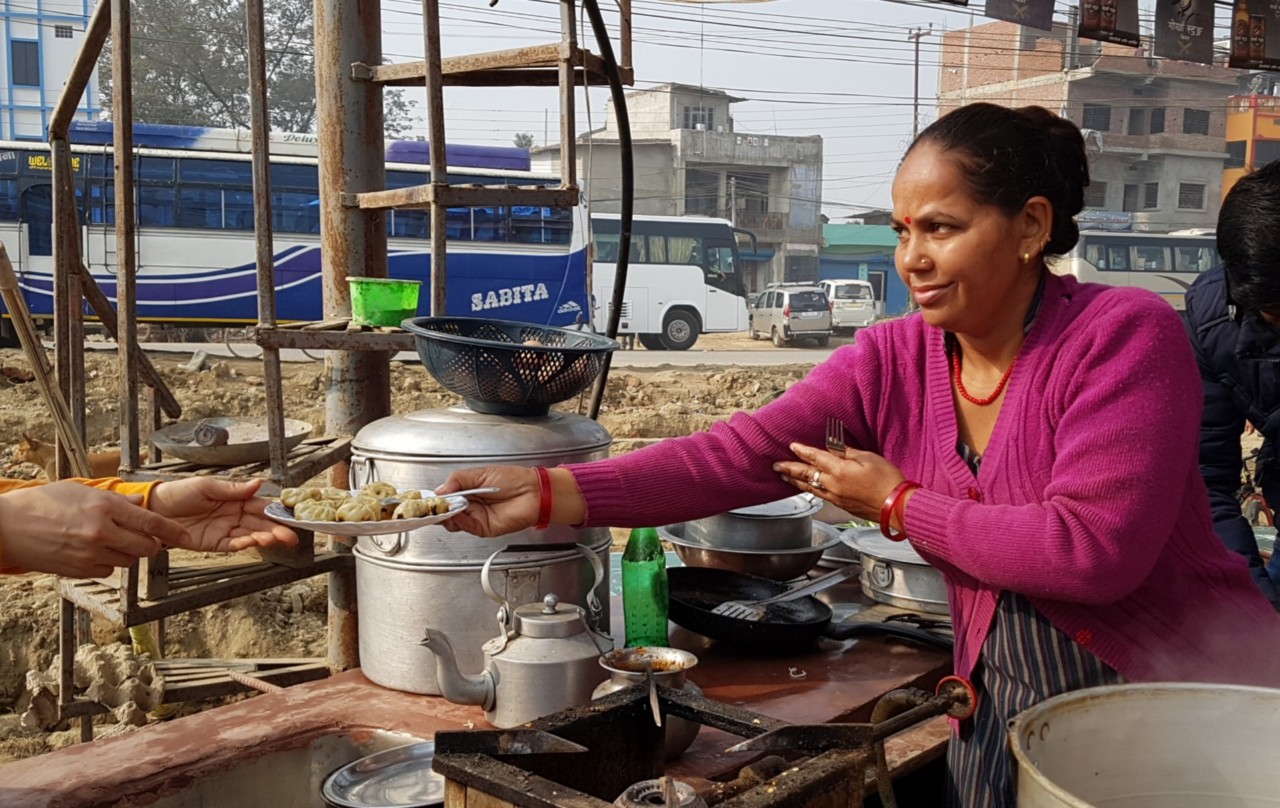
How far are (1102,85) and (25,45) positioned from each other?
33778mm

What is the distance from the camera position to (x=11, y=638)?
6422 millimetres

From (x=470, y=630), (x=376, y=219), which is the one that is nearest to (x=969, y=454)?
(x=470, y=630)

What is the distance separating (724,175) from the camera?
39969 millimetres

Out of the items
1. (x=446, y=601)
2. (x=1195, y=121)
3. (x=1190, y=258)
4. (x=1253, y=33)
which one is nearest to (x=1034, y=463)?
(x=446, y=601)

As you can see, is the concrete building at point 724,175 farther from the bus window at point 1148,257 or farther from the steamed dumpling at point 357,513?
the steamed dumpling at point 357,513

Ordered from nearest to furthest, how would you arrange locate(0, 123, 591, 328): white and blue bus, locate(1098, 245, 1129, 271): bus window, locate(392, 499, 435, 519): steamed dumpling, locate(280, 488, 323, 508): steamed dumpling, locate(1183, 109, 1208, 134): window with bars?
locate(392, 499, 435, 519): steamed dumpling → locate(280, 488, 323, 508): steamed dumpling → locate(0, 123, 591, 328): white and blue bus → locate(1098, 245, 1129, 271): bus window → locate(1183, 109, 1208, 134): window with bars

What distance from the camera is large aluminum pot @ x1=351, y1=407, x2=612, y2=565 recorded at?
7.74 ft

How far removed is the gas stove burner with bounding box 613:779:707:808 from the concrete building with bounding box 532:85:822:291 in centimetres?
3651

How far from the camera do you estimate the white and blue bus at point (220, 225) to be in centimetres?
1664

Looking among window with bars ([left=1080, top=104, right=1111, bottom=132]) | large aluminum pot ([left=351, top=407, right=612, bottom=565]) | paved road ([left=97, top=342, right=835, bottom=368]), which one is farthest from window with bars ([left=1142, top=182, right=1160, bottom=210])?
large aluminum pot ([left=351, top=407, right=612, bottom=565])

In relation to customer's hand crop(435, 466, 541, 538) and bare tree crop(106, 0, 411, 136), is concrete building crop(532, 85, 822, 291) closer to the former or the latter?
bare tree crop(106, 0, 411, 136)

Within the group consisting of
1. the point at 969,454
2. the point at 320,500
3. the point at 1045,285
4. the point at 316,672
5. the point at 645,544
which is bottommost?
the point at 316,672

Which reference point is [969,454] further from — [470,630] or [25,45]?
[25,45]

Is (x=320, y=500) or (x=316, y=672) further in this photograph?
(x=316, y=672)
